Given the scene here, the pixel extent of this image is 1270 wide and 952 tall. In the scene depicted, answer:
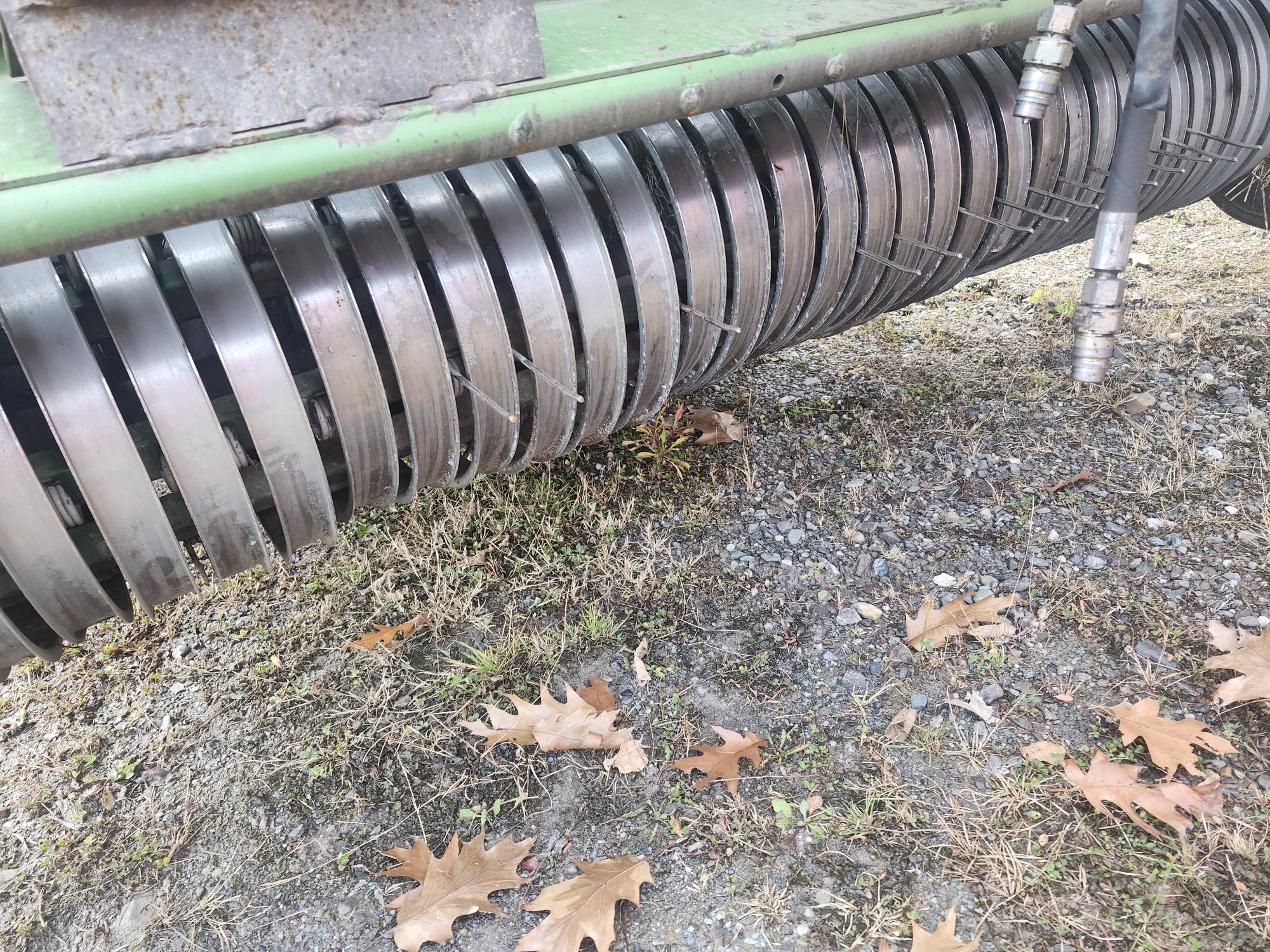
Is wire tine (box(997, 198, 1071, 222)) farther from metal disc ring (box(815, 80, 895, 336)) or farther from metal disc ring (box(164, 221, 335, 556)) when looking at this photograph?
metal disc ring (box(164, 221, 335, 556))

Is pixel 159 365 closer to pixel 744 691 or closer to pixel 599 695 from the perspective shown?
pixel 599 695

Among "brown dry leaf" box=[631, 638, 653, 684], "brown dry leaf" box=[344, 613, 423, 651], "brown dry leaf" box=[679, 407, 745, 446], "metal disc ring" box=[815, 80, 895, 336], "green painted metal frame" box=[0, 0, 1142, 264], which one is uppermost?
"green painted metal frame" box=[0, 0, 1142, 264]

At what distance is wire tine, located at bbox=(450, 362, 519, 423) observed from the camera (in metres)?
1.54

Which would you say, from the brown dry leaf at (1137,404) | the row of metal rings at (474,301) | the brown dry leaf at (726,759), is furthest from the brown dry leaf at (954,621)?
the brown dry leaf at (1137,404)

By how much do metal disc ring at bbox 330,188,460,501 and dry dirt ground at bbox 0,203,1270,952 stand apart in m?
0.63

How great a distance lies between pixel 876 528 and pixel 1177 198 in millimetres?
1450

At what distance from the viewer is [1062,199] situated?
2.09 meters

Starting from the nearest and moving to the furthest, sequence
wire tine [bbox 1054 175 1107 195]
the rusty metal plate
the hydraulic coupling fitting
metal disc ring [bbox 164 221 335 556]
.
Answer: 1. the rusty metal plate
2. metal disc ring [bbox 164 221 335 556]
3. the hydraulic coupling fitting
4. wire tine [bbox 1054 175 1107 195]

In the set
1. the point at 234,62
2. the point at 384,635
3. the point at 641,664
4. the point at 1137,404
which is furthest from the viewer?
the point at 1137,404

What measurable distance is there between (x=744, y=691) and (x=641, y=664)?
22 centimetres

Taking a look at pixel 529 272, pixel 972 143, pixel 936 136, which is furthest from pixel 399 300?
pixel 972 143

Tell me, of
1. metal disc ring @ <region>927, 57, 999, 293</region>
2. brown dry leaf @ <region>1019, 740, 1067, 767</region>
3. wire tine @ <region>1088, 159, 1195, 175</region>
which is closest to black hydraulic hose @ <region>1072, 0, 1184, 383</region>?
metal disc ring @ <region>927, 57, 999, 293</region>

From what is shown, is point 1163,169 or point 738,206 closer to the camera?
point 738,206

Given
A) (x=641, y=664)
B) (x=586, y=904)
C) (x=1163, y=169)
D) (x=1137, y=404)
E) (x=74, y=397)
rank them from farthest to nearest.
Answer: (x=1137, y=404) < (x=1163, y=169) < (x=641, y=664) < (x=586, y=904) < (x=74, y=397)
